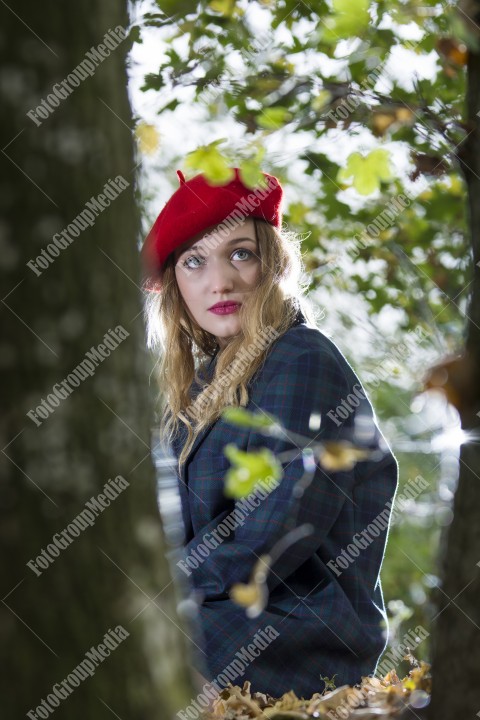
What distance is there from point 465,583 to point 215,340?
222 centimetres

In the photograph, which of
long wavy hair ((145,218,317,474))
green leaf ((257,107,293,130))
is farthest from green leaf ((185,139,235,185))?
long wavy hair ((145,218,317,474))

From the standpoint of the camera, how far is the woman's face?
2996 mm

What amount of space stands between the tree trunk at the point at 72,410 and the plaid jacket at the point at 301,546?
1.19 m

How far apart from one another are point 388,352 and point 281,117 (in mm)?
3108

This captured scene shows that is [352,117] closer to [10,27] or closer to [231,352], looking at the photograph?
[10,27]

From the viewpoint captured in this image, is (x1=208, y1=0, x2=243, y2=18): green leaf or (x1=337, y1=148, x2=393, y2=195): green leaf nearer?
(x1=337, y1=148, x2=393, y2=195): green leaf

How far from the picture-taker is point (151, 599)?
3.59ft

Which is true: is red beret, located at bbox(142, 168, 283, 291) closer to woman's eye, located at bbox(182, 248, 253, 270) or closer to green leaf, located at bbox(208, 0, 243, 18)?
woman's eye, located at bbox(182, 248, 253, 270)

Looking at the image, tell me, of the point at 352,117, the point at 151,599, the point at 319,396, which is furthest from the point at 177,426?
the point at 151,599

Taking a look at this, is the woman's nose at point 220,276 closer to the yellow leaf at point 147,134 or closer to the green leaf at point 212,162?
the yellow leaf at point 147,134

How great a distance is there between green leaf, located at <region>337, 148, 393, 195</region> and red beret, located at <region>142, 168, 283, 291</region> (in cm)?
117

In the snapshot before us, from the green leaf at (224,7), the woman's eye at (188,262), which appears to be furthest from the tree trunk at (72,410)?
the woman's eye at (188,262)

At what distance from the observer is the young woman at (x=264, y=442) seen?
91.0 inches

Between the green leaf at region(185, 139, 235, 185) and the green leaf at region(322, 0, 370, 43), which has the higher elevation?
the green leaf at region(322, 0, 370, 43)
